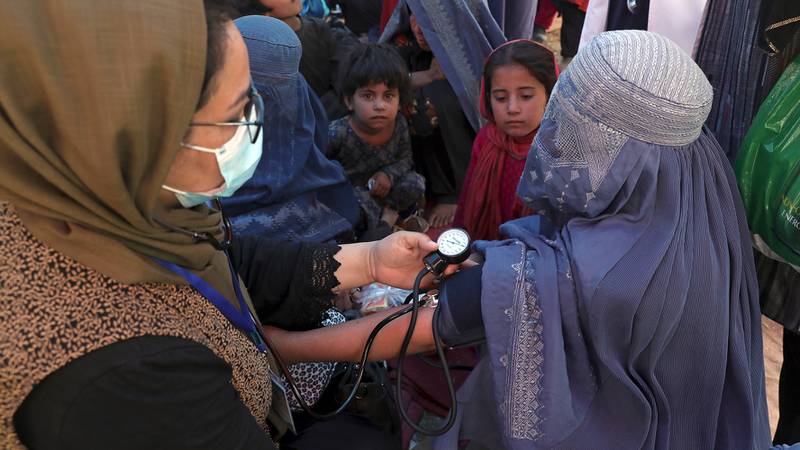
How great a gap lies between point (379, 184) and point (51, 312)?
241cm

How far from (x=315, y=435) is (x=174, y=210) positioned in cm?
76

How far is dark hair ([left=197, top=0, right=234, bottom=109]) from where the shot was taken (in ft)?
3.53

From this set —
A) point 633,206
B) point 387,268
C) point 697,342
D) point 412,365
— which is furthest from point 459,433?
point 633,206

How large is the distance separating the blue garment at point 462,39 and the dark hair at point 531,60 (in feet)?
2.12

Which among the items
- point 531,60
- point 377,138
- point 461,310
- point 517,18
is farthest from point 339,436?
point 517,18

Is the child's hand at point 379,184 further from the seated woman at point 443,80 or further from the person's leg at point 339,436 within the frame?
the person's leg at point 339,436

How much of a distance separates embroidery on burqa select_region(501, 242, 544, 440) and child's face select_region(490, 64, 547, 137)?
1.42m

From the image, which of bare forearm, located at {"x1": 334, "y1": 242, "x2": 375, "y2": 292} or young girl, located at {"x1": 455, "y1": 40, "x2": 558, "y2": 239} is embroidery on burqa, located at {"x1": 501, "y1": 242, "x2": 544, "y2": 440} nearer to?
bare forearm, located at {"x1": 334, "y1": 242, "x2": 375, "y2": 292}

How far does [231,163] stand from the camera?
48.9 inches

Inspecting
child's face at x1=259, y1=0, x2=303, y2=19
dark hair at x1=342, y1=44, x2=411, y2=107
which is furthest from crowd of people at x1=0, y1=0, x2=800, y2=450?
child's face at x1=259, y1=0, x2=303, y2=19

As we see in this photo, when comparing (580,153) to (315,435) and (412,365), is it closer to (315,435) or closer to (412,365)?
(412,365)

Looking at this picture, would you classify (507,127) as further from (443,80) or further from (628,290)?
(628,290)

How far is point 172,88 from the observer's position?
3.26 feet

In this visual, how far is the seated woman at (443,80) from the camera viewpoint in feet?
11.5
